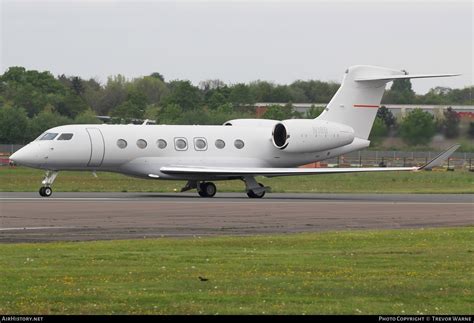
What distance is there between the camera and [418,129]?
43.2 m

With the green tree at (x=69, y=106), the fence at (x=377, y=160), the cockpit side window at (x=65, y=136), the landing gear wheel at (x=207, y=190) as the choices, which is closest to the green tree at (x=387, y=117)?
the fence at (x=377, y=160)

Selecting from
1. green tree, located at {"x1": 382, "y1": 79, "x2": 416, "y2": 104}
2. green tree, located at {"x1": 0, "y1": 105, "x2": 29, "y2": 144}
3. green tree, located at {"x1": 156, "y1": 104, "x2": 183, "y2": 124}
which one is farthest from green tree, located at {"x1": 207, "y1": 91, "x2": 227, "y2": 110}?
green tree, located at {"x1": 382, "y1": 79, "x2": 416, "y2": 104}

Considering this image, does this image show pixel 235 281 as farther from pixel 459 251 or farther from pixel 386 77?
pixel 386 77

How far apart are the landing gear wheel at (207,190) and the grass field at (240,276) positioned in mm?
18442

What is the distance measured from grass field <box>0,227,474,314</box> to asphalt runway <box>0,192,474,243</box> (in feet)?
8.25

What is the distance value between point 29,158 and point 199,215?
11032 mm

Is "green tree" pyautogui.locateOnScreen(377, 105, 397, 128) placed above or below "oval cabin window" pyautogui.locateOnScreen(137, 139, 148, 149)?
above

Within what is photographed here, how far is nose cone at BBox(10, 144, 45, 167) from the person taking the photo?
120 feet

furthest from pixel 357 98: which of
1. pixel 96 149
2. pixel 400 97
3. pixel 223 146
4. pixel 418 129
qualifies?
pixel 400 97

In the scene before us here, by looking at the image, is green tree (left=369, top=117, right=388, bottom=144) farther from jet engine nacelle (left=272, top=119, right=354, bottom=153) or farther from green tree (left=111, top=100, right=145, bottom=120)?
green tree (left=111, top=100, right=145, bottom=120)

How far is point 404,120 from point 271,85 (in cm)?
4122

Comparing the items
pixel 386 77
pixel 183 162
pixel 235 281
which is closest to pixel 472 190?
pixel 386 77

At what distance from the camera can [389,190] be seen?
149ft

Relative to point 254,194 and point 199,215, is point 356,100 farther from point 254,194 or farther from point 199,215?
point 199,215
